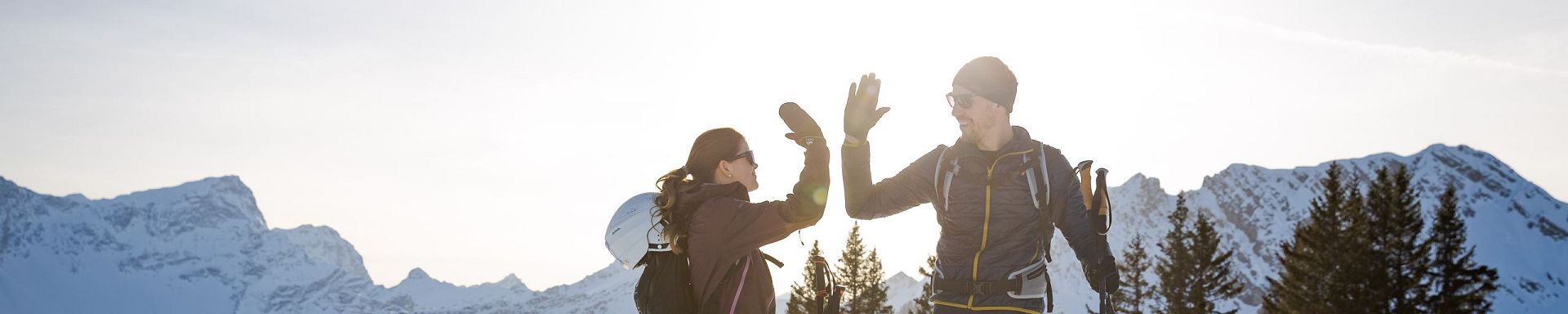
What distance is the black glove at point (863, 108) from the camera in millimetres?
5281

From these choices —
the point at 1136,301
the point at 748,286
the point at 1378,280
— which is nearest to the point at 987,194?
the point at 748,286

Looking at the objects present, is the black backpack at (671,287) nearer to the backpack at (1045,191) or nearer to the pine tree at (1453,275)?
the backpack at (1045,191)

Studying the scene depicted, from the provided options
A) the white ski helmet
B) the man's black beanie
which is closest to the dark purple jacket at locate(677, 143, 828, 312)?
the white ski helmet

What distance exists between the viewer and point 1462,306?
88.0ft

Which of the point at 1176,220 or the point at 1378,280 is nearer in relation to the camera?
the point at 1378,280

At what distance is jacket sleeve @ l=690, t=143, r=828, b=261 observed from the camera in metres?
4.78

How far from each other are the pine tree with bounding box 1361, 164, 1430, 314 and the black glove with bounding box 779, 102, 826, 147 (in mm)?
25069

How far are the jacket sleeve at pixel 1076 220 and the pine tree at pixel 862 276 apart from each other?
3711 cm

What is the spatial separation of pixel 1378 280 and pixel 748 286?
2582 centimetres

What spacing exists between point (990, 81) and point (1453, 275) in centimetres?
2726

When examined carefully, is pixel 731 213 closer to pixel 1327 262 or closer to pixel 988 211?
pixel 988 211

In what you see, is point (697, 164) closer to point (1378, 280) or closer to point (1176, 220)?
point (1378, 280)

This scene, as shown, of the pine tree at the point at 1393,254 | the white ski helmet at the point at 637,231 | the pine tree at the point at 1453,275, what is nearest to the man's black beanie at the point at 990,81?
the white ski helmet at the point at 637,231

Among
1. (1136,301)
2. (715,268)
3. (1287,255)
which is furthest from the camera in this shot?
(1136,301)
